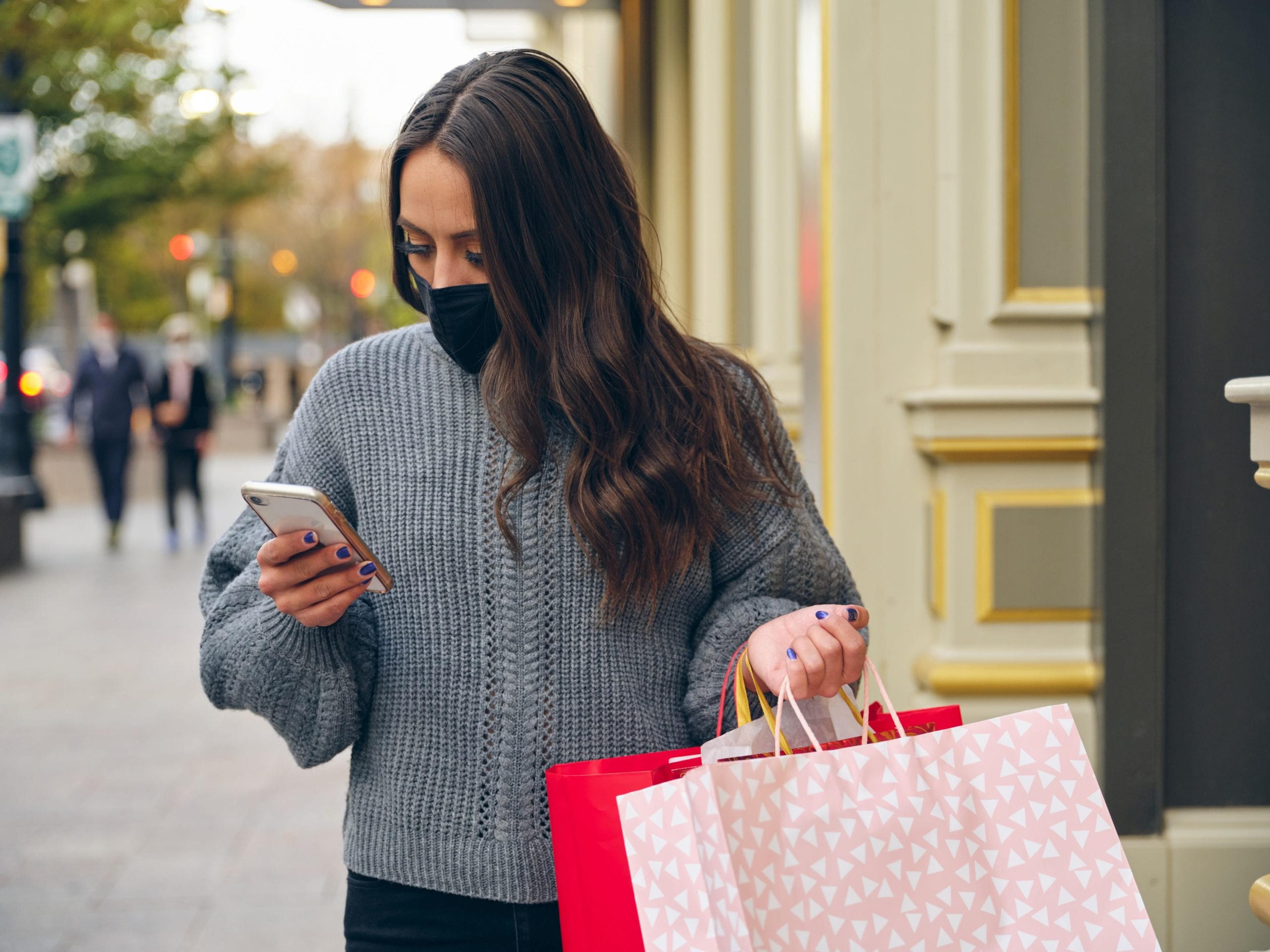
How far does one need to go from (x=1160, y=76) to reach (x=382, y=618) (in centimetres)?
233

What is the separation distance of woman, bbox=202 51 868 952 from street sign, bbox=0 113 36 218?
1133 centimetres

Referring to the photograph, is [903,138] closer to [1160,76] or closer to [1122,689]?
[1160,76]

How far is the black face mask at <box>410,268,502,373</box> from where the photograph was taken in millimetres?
1686

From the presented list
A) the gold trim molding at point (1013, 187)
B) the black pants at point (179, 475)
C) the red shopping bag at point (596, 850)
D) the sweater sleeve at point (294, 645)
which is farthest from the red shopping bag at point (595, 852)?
the black pants at point (179, 475)

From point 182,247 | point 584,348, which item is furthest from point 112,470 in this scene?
point 182,247

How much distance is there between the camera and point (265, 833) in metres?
4.81

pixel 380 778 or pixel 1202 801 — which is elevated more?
pixel 380 778

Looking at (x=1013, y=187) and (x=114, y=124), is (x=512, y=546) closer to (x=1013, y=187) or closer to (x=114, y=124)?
(x=1013, y=187)

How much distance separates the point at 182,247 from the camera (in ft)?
111

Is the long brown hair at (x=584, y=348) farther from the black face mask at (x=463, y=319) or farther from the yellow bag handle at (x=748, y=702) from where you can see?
the yellow bag handle at (x=748, y=702)

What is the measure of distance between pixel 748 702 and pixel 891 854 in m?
0.30

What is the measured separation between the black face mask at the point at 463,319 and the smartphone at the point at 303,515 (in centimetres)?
32

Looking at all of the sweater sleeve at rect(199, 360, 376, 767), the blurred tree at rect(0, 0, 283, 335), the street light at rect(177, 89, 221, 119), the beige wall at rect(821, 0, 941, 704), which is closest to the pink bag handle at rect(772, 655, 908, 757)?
the sweater sleeve at rect(199, 360, 376, 767)

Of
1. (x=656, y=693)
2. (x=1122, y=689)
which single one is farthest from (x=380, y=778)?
(x=1122, y=689)
